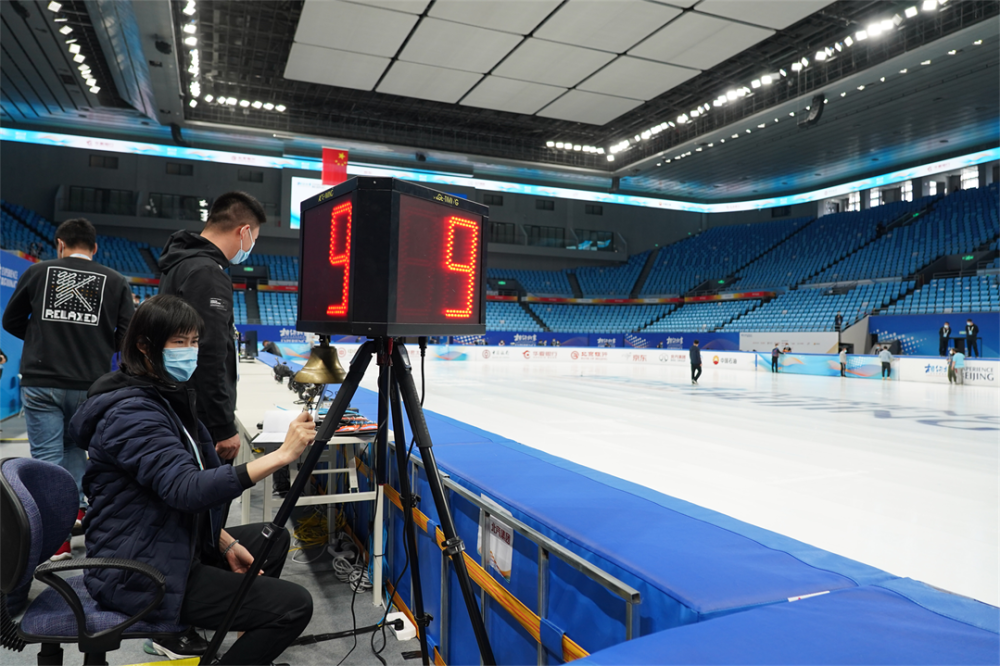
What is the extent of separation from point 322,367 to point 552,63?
16799 millimetres

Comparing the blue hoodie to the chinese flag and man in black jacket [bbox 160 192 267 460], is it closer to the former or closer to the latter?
man in black jacket [bbox 160 192 267 460]

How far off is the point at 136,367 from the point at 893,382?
17.8m

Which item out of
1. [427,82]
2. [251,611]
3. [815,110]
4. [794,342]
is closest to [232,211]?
[251,611]

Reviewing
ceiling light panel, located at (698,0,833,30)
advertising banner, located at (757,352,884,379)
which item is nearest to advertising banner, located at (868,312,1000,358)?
advertising banner, located at (757,352,884,379)

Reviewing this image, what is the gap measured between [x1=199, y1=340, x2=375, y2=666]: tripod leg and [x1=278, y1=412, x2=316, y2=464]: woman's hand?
0.18 ft

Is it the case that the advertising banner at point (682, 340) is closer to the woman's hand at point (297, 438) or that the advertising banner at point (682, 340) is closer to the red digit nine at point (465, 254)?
the red digit nine at point (465, 254)

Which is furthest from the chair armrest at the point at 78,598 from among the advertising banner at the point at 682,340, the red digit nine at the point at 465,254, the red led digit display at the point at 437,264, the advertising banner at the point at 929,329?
the advertising banner at the point at 929,329

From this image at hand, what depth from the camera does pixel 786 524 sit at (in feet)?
10.7

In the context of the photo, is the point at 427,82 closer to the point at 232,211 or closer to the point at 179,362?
the point at 232,211

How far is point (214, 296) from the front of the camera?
2332mm

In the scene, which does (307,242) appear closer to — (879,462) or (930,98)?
(879,462)

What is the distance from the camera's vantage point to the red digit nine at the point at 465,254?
1.90 meters

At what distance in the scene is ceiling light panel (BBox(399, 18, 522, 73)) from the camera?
15.0 metres

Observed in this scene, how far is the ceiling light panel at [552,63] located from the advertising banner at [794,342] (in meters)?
11.0
